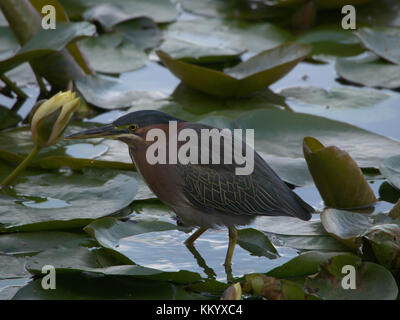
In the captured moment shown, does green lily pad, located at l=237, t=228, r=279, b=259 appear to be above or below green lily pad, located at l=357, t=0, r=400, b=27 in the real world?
below

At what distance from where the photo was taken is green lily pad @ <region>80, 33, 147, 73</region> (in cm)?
A: 623

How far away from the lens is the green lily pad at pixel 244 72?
5.50 m

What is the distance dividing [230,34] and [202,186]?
11.5 feet

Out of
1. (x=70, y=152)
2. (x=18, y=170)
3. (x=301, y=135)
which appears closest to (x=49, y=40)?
(x=70, y=152)

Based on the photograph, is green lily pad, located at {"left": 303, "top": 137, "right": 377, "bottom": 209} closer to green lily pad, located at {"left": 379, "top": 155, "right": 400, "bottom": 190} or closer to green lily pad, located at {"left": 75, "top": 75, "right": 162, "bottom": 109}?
green lily pad, located at {"left": 379, "top": 155, "right": 400, "bottom": 190}

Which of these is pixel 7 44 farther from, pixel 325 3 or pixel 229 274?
pixel 229 274

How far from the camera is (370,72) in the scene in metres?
6.27

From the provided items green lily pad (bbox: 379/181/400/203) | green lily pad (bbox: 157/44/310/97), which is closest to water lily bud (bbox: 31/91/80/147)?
green lily pad (bbox: 157/44/310/97)

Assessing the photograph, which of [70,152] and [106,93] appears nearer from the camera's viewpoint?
[70,152]

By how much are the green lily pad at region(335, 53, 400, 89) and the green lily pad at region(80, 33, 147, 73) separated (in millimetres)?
1813

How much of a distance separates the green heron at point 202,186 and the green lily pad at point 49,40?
49.2 inches

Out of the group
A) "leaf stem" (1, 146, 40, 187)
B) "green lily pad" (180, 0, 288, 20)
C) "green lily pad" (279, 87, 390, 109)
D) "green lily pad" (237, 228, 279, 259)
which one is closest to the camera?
"green lily pad" (237, 228, 279, 259)

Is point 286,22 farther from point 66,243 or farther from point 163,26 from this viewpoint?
point 66,243

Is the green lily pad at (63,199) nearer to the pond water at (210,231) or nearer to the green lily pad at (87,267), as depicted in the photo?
the pond water at (210,231)
